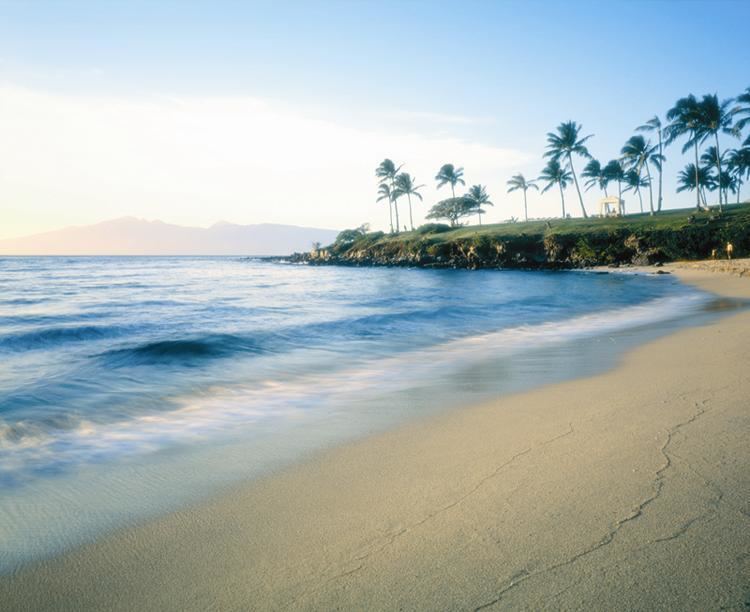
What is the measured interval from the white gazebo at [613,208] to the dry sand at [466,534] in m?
66.7

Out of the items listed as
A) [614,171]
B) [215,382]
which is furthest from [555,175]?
[215,382]

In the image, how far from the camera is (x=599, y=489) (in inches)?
128

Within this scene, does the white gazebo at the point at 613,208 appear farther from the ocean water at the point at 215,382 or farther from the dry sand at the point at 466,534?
the dry sand at the point at 466,534

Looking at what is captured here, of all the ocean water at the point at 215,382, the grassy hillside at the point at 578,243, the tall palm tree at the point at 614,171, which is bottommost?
the ocean water at the point at 215,382

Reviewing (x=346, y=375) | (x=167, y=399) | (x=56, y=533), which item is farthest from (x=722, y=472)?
(x=167, y=399)

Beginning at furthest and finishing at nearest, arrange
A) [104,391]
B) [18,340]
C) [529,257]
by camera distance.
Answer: [529,257] < [18,340] < [104,391]

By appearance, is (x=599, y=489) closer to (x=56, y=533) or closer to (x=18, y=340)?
(x=56, y=533)

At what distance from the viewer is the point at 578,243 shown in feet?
170

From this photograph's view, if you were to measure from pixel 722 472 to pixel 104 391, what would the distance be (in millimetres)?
8575

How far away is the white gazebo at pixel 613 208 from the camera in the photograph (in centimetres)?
6304

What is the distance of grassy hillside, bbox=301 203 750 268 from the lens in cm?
4253

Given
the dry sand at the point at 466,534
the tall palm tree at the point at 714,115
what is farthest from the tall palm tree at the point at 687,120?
the dry sand at the point at 466,534

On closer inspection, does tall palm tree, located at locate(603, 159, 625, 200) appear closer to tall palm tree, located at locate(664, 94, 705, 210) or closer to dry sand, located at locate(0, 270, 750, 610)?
tall palm tree, located at locate(664, 94, 705, 210)

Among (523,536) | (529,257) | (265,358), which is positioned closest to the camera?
(523,536)
